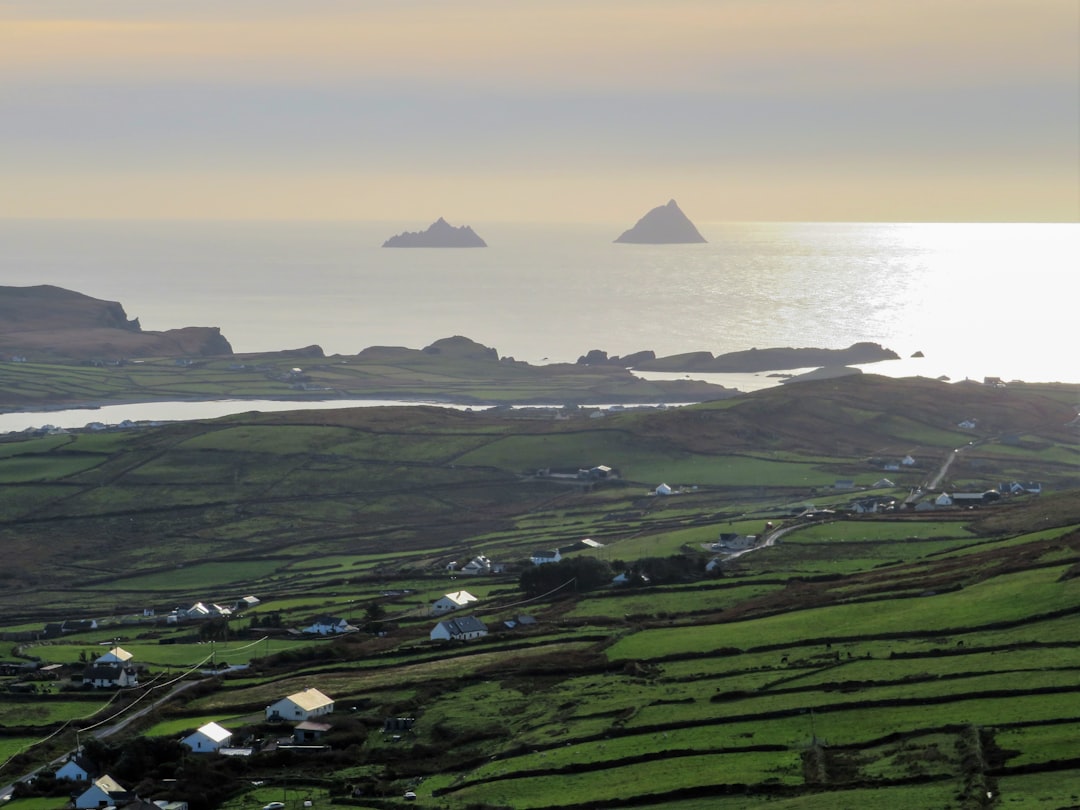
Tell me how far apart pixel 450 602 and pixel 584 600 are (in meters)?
8.42

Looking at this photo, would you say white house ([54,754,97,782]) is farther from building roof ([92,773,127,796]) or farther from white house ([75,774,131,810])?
white house ([75,774,131,810])

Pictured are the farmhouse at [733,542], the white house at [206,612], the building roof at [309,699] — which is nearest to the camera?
the building roof at [309,699]

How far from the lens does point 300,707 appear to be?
5731cm

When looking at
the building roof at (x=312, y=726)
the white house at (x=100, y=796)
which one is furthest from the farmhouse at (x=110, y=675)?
the white house at (x=100, y=796)

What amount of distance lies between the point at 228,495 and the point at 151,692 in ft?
217

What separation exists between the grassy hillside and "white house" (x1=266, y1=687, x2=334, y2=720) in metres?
0.88

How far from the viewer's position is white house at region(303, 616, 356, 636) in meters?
77.9

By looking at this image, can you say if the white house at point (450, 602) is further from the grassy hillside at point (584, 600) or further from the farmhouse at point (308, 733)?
the farmhouse at point (308, 733)

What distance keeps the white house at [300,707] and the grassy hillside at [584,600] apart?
0.88 metres

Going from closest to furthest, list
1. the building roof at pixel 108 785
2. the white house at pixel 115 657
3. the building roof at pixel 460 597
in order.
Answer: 1. the building roof at pixel 108 785
2. the white house at pixel 115 657
3. the building roof at pixel 460 597

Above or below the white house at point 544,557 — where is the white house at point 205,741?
below

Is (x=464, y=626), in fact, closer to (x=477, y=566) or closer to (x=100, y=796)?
(x=477, y=566)

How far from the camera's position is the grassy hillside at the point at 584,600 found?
4766 cm

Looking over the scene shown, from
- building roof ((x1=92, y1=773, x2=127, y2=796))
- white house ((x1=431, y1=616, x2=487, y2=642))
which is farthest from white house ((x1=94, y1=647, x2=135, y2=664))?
building roof ((x1=92, y1=773, x2=127, y2=796))
